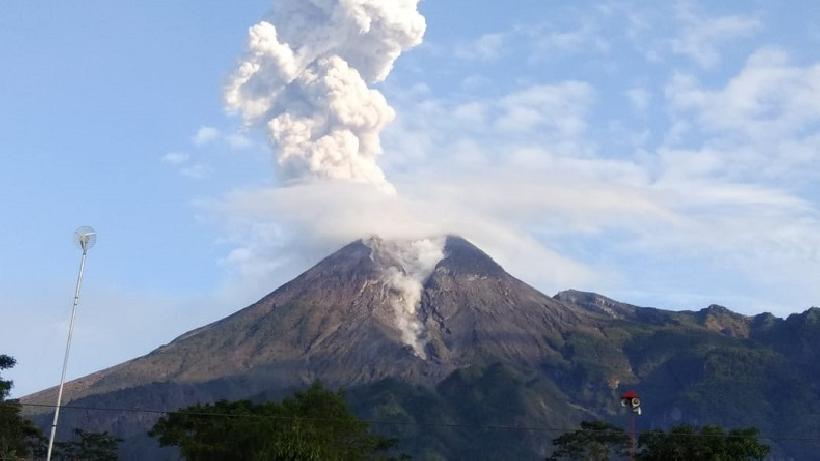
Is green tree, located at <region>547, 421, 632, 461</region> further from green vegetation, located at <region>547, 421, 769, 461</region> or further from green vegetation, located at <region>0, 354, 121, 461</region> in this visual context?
green vegetation, located at <region>0, 354, 121, 461</region>

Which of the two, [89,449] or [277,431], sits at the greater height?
[89,449]

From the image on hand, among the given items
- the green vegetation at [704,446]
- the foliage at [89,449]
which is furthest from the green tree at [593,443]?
the foliage at [89,449]

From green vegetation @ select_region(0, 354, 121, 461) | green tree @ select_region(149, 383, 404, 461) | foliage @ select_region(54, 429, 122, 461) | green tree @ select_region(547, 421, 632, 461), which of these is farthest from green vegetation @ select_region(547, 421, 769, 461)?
foliage @ select_region(54, 429, 122, 461)

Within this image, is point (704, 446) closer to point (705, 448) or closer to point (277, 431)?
point (705, 448)

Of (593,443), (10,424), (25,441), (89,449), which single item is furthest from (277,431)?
(89,449)

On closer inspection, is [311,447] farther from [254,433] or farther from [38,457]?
[38,457]

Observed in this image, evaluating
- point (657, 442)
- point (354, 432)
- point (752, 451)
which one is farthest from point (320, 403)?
point (752, 451)
